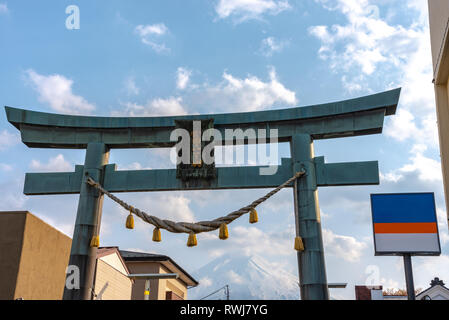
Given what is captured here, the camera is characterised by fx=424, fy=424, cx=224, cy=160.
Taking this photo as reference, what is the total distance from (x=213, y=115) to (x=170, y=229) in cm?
332

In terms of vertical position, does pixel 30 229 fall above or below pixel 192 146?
below

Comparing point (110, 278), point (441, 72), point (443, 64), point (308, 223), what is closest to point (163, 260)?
point (110, 278)

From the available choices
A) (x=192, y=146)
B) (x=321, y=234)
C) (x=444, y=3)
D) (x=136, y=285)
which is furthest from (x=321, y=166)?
(x=136, y=285)

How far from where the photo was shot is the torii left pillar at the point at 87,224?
1011cm

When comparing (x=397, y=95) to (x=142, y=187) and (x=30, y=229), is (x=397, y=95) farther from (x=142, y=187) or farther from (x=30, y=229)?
(x=30, y=229)

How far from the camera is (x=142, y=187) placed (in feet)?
35.9

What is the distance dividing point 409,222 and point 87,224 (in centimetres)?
737

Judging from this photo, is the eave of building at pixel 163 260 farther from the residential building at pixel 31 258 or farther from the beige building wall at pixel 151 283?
the residential building at pixel 31 258

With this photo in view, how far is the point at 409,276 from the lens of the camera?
629 centimetres

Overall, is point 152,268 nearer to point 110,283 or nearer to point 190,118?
point 110,283

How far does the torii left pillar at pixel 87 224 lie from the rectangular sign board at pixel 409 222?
672 cm

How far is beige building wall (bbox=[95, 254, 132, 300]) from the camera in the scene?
15531mm

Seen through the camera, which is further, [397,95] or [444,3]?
[397,95]

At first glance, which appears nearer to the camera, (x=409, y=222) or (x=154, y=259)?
(x=409, y=222)
